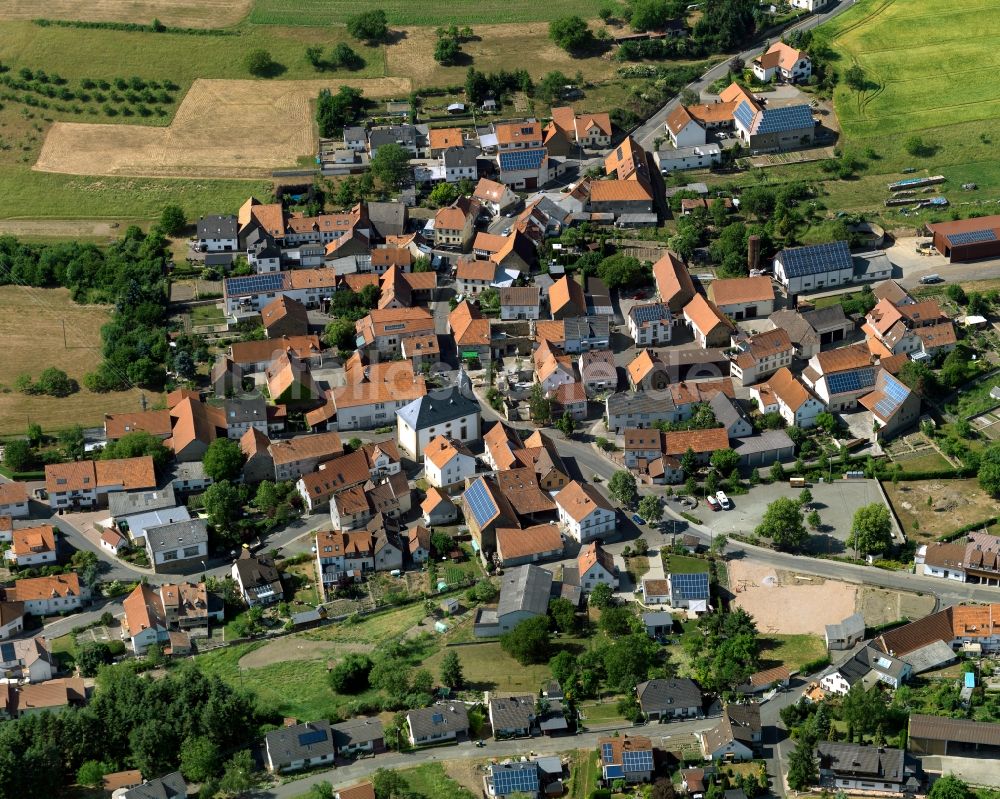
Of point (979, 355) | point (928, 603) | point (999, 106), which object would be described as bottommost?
point (928, 603)

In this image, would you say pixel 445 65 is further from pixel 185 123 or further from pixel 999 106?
pixel 999 106

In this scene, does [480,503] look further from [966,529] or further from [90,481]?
[966,529]

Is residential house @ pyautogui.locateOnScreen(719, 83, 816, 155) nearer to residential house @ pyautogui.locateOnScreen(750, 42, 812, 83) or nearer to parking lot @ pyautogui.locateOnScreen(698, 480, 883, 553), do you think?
residential house @ pyautogui.locateOnScreen(750, 42, 812, 83)

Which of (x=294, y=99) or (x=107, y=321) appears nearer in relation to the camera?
(x=107, y=321)

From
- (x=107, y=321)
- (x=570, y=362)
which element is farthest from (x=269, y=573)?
(x=107, y=321)

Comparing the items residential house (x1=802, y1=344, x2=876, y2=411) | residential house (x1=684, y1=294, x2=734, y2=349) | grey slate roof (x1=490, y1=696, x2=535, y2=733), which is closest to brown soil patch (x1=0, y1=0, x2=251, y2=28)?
residential house (x1=684, y1=294, x2=734, y2=349)

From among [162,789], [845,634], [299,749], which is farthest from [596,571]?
[162,789]
